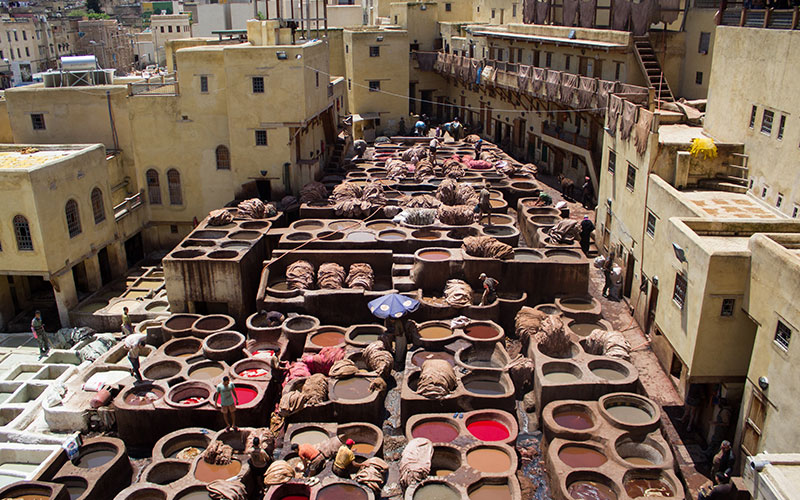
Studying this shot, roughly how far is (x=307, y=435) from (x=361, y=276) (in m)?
7.96

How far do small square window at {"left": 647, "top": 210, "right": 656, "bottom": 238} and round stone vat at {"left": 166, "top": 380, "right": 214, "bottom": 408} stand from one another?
14906 millimetres

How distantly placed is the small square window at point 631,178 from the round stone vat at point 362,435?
13.4m

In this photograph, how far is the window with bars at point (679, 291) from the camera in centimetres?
1673

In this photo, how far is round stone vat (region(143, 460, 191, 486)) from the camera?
1630 cm

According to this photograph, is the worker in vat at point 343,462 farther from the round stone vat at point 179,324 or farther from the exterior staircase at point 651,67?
the exterior staircase at point 651,67

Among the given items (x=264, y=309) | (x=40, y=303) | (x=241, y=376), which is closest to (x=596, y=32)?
(x=264, y=309)

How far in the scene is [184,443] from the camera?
57.1ft

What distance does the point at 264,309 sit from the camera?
23438 mm

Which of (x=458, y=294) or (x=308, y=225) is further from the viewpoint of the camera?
(x=308, y=225)

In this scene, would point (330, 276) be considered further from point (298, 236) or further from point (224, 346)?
point (224, 346)

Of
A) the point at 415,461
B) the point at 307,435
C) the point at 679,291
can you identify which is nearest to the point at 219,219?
the point at 307,435

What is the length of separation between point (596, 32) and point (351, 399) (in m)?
23.6

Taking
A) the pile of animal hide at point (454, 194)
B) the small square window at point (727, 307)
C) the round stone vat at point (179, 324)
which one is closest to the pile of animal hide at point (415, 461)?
the small square window at point (727, 307)

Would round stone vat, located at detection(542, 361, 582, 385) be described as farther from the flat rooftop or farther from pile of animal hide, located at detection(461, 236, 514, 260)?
the flat rooftop
